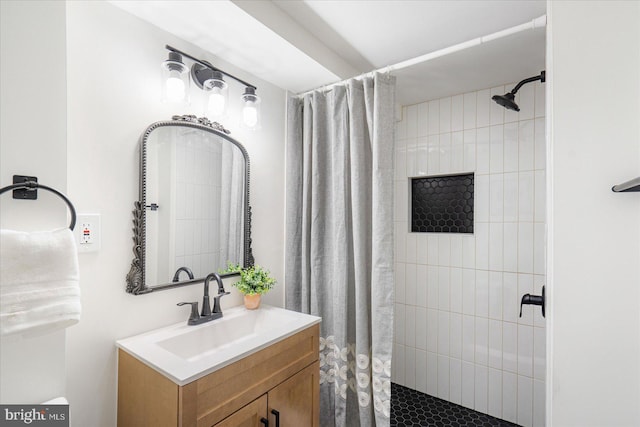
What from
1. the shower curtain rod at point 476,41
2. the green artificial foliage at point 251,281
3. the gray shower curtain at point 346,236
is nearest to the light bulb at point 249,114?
the gray shower curtain at point 346,236

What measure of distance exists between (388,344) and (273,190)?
47.2 inches

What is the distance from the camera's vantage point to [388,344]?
1.72 m

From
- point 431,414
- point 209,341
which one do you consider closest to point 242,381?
point 209,341

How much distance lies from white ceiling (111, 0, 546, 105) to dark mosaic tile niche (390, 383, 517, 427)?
91.7 inches

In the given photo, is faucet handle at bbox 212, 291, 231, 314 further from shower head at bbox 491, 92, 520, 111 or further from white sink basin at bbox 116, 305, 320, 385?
shower head at bbox 491, 92, 520, 111

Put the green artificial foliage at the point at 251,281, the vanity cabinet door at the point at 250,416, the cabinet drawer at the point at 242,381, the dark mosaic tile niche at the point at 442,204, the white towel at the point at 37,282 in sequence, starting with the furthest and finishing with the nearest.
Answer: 1. the dark mosaic tile niche at the point at 442,204
2. the green artificial foliage at the point at 251,281
3. the vanity cabinet door at the point at 250,416
4. the cabinet drawer at the point at 242,381
5. the white towel at the point at 37,282

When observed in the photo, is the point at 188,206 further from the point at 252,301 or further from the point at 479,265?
the point at 479,265

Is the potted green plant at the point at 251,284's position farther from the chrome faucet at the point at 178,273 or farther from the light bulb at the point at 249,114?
the light bulb at the point at 249,114

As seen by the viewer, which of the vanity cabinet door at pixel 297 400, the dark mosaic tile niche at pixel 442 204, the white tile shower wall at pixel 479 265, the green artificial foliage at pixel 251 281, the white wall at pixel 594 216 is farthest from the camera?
the dark mosaic tile niche at pixel 442 204

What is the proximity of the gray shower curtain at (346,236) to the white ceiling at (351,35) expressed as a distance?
228 mm

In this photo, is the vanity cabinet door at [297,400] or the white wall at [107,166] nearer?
the white wall at [107,166]

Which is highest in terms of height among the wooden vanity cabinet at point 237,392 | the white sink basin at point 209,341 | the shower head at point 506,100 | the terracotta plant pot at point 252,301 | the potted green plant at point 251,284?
the shower head at point 506,100

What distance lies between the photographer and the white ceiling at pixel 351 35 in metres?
1.43

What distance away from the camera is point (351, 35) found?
176 cm
